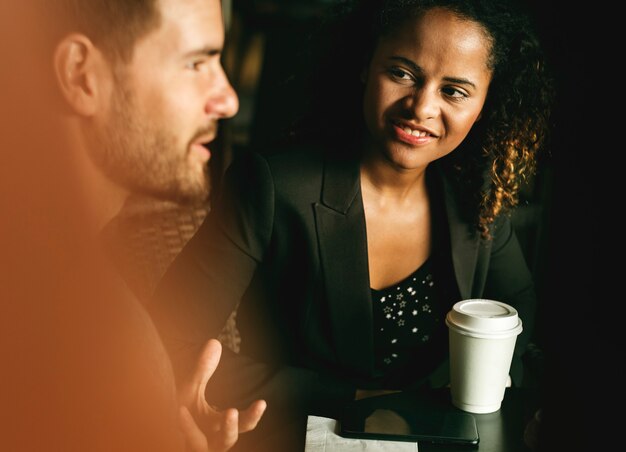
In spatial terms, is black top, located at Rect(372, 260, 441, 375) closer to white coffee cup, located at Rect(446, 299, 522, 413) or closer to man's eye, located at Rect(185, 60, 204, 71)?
white coffee cup, located at Rect(446, 299, 522, 413)

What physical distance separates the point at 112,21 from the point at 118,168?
0.12m

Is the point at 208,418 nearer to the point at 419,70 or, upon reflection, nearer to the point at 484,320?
the point at 484,320

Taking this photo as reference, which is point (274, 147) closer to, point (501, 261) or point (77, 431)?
point (501, 261)

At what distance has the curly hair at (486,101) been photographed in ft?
3.31

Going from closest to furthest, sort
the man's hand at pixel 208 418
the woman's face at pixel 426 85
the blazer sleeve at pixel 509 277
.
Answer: the man's hand at pixel 208 418, the woman's face at pixel 426 85, the blazer sleeve at pixel 509 277

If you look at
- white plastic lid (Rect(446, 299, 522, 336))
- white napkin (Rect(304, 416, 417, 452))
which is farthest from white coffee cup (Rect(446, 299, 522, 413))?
white napkin (Rect(304, 416, 417, 452))

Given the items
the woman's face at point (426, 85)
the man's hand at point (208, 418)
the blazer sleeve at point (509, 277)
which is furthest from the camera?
the blazer sleeve at point (509, 277)

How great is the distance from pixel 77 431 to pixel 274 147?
2.45 feet

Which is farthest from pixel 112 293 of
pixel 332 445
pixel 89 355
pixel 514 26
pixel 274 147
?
pixel 514 26

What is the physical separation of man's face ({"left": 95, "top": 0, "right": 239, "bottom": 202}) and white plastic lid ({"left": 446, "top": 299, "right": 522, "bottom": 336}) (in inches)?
15.4

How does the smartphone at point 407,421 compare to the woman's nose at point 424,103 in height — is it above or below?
below

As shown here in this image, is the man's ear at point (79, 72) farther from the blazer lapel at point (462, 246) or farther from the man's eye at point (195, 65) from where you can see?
the blazer lapel at point (462, 246)

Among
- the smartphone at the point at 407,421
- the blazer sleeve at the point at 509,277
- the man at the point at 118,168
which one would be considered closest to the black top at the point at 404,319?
the blazer sleeve at the point at 509,277

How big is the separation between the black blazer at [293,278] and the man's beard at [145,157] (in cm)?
30
